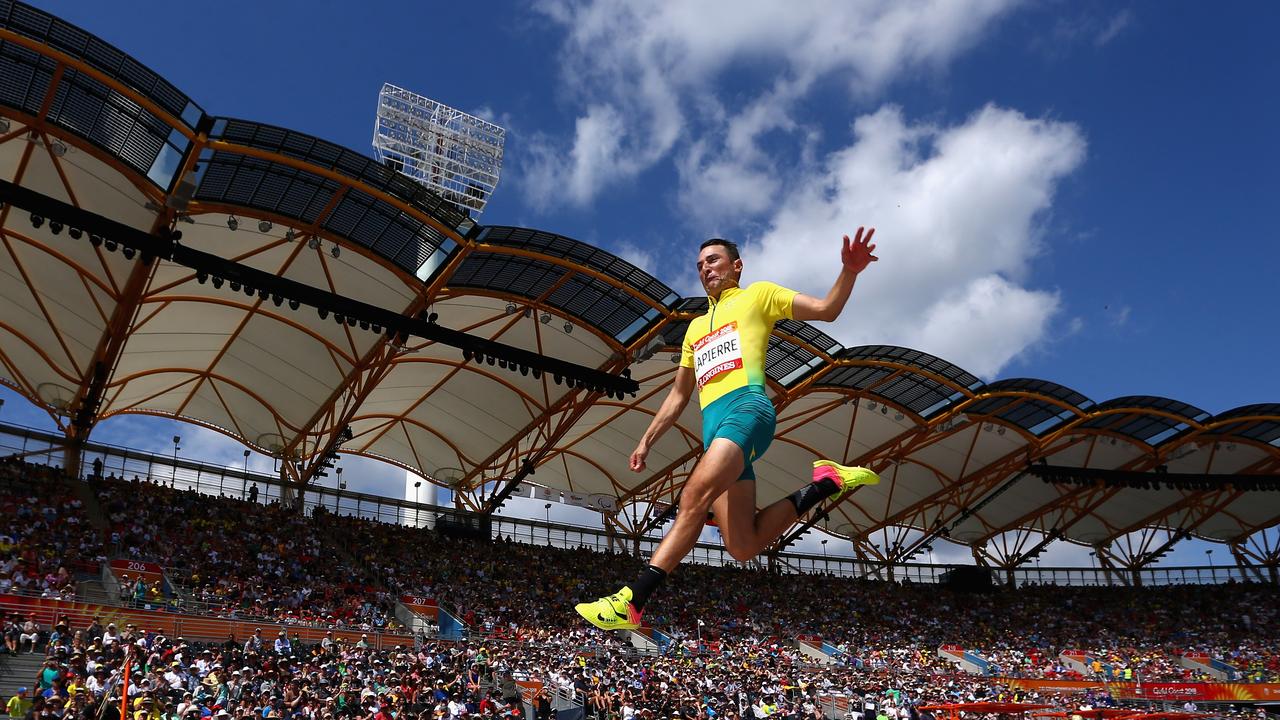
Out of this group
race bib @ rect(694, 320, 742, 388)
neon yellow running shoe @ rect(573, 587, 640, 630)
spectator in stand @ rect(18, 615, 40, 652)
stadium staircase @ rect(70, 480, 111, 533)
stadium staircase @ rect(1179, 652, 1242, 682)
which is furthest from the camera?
stadium staircase @ rect(1179, 652, 1242, 682)

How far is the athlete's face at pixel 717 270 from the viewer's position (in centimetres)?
472

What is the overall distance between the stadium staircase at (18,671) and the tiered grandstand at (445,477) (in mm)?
304

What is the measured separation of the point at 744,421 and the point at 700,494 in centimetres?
39

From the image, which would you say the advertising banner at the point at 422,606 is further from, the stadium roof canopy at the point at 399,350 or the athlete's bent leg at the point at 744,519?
the athlete's bent leg at the point at 744,519

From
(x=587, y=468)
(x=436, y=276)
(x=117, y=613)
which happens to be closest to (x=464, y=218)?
(x=436, y=276)

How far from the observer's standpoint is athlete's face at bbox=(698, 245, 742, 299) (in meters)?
4.72

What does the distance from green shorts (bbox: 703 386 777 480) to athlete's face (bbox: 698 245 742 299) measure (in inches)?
26.6

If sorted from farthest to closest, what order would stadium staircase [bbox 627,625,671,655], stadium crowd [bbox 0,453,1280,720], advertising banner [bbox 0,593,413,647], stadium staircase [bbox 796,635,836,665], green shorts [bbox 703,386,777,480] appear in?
stadium staircase [bbox 796,635,836,665]
stadium staircase [bbox 627,625,671,655]
advertising banner [bbox 0,593,413,647]
stadium crowd [bbox 0,453,1280,720]
green shorts [bbox 703,386,777,480]

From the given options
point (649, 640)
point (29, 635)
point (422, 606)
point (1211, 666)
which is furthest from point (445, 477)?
point (1211, 666)

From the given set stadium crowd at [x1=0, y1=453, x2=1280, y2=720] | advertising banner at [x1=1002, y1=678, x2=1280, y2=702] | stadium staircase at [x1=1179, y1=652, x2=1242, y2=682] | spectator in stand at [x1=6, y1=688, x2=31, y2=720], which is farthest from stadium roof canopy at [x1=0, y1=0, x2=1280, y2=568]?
spectator in stand at [x1=6, y1=688, x2=31, y2=720]

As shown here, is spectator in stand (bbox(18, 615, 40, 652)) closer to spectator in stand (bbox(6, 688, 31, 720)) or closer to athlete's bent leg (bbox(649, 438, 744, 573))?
spectator in stand (bbox(6, 688, 31, 720))

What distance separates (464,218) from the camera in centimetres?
2378

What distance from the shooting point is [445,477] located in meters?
38.7

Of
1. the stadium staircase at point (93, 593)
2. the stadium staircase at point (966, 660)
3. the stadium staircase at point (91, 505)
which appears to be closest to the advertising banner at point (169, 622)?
the stadium staircase at point (93, 593)
